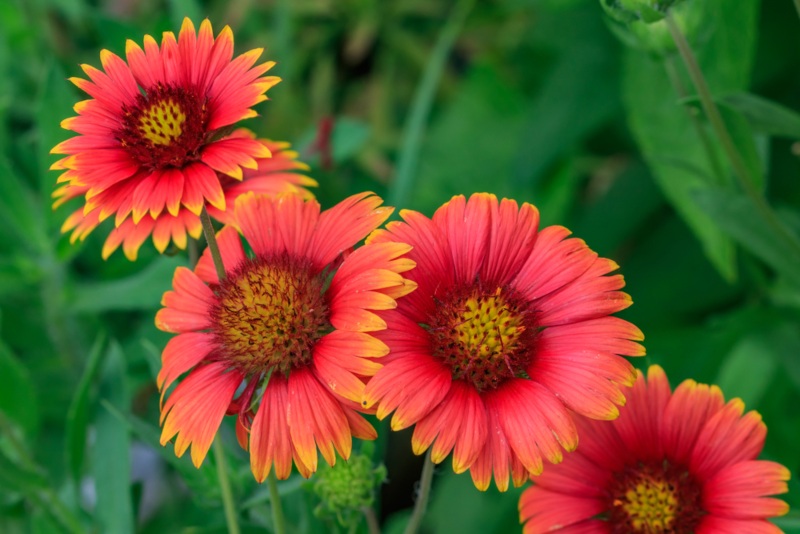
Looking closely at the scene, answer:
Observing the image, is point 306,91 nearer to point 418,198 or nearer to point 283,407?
point 418,198

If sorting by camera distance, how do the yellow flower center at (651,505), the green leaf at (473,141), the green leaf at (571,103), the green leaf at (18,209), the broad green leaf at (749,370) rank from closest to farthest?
the yellow flower center at (651,505)
the broad green leaf at (749,370)
the green leaf at (18,209)
the green leaf at (571,103)
the green leaf at (473,141)

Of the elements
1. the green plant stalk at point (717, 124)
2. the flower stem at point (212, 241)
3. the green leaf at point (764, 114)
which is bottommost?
the flower stem at point (212, 241)

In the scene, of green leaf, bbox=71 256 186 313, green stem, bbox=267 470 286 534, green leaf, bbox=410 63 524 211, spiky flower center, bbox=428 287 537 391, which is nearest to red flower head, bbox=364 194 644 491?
spiky flower center, bbox=428 287 537 391

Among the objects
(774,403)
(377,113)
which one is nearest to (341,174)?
(377,113)

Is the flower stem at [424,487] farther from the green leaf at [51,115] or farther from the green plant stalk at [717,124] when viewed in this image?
the green leaf at [51,115]

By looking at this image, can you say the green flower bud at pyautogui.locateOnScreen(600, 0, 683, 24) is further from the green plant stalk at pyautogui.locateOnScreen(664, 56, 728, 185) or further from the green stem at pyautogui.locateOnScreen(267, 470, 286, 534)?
the green stem at pyautogui.locateOnScreen(267, 470, 286, 534)

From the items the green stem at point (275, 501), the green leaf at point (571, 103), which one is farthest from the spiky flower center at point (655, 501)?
the green leaf at point (571, 103)

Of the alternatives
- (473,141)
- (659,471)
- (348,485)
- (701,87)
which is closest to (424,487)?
(348,485)

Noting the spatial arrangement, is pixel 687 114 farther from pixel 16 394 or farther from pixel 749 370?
pixel 16 394
